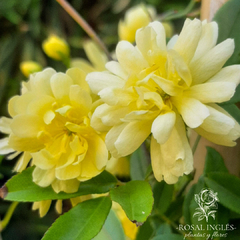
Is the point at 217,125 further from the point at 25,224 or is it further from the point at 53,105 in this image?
the point at 25,224

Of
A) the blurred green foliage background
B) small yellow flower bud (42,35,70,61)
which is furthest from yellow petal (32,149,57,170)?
the blurred green foliage background

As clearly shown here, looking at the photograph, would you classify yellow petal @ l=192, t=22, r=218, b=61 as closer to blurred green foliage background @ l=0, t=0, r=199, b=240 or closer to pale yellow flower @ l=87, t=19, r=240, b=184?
pale yellow flower @ l=87, t=19, r=240, b=184

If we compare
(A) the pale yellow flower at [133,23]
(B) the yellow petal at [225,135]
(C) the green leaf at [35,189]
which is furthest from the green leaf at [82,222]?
(A) the pale yellow flower at [133,23]

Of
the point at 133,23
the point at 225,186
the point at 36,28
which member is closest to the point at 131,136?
the point at 225,186

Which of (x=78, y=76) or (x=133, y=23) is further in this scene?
(x=133, y=23)

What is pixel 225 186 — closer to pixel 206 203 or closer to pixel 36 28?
pixel 206 203
